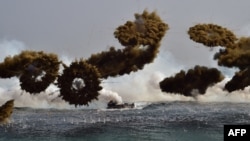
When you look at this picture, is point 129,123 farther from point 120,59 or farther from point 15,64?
point 15,64

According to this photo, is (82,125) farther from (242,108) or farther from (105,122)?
(242,108)

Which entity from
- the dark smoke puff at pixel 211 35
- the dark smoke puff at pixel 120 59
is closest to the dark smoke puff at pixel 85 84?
the dark smoke puff at pixel 120 59

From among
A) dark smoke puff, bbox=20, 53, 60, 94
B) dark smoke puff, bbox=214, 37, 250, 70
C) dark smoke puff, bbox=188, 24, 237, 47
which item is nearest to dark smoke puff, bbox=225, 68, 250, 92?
dark smoke puff, bbox=214, 37, 250, 70

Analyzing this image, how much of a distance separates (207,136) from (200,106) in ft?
45.2

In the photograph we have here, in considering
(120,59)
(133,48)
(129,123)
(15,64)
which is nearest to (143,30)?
(133,48)

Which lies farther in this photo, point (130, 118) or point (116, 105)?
point (116, 105)

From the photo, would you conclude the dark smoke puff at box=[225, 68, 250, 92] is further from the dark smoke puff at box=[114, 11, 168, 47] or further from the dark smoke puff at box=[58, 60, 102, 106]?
the dark smoke puff at box=[58, 60, 102, 106]

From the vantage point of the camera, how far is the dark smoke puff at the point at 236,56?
217 ft

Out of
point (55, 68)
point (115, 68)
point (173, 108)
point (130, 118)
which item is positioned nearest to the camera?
point (55, 68)

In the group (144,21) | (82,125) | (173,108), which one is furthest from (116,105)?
(144,21)

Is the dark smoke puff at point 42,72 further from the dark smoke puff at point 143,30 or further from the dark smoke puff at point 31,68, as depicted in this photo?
the dark smoke puff at point 143,30

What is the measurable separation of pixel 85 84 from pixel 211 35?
16732 mm

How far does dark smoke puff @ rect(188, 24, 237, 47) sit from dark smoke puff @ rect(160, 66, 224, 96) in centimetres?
435

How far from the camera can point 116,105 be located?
3243 inches
